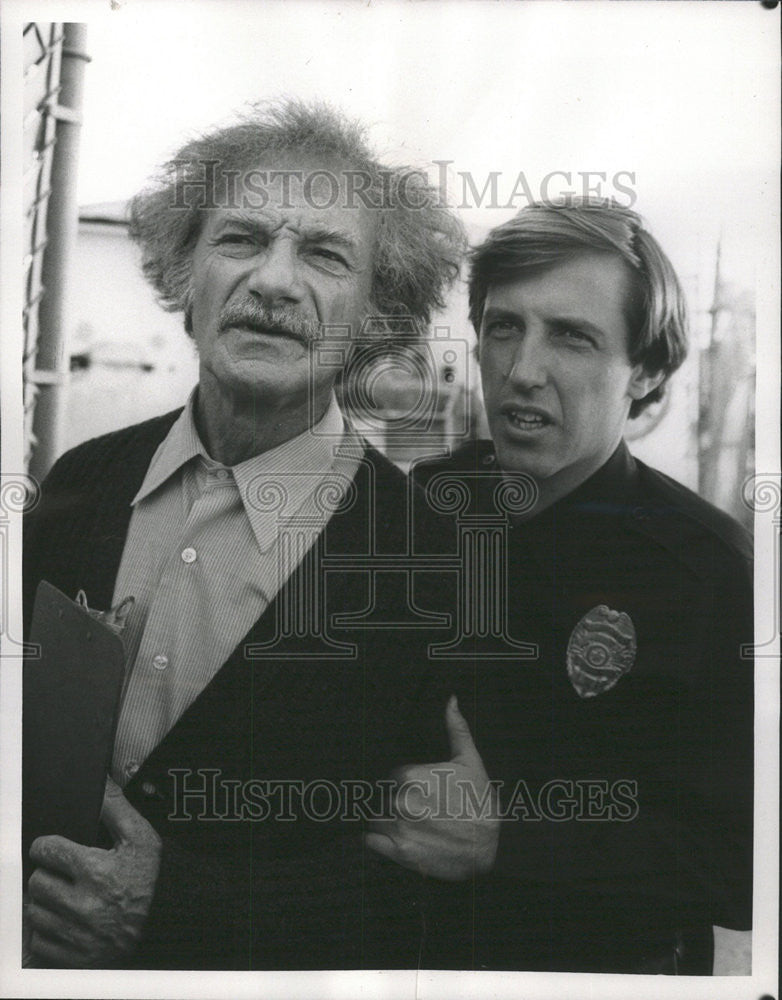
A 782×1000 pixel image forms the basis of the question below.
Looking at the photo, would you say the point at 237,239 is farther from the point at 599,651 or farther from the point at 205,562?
the point at 599,651

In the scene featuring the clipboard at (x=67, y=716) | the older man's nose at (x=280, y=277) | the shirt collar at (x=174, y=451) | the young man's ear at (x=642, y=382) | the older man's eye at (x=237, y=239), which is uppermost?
the older man's eye at (x=237, y=239)

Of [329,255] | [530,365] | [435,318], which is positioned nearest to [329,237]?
[329,255]

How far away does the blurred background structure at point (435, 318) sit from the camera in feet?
7.43

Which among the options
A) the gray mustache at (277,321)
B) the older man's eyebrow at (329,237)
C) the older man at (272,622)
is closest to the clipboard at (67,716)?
the older man at (272,622)

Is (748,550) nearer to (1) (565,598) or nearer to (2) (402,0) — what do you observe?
(1) (565,598)

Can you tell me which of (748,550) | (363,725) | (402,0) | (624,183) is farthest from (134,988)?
(402,0)

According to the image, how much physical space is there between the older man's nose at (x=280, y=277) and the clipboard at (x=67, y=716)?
0.81m

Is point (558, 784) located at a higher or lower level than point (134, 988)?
higher

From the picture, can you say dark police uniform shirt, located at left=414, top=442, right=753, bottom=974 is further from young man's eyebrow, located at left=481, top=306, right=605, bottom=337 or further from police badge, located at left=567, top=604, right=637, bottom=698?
young man's eyebrow, located at left=481, top=306, right=605, bottom=337

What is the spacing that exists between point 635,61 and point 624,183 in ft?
0.90

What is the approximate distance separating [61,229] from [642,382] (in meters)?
1.33

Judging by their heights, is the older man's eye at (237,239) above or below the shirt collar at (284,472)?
above

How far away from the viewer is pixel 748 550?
2311mm

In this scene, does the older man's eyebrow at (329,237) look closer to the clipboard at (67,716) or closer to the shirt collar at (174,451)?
the shirt collar at (174,451)
